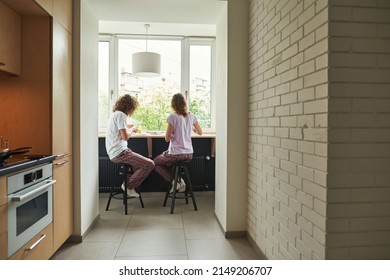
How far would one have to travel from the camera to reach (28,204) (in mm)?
1664

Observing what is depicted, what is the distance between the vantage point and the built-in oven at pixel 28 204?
58.5 inches

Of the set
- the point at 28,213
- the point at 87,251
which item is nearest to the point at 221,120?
the point at 87,251

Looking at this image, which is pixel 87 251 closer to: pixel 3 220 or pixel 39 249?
pixel 39 249

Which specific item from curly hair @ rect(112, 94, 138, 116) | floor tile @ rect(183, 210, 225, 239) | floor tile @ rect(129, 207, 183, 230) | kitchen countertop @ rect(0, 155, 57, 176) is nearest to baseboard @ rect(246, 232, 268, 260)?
floor tile @ rect(183, 210, 225, 239)

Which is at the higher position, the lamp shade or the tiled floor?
the lamp shade

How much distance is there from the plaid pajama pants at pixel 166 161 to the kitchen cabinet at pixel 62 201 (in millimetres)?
1302

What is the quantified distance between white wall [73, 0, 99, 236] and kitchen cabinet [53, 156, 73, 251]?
0.28ft

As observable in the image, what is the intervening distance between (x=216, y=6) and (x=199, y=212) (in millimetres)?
2317

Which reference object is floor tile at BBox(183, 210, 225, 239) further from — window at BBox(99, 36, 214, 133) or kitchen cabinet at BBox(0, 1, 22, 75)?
kitchen cabinet at BBox(0, 1, 22, 75)

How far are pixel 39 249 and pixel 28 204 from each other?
0.36 metres

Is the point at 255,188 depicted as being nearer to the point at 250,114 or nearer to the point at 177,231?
the point at 250,114

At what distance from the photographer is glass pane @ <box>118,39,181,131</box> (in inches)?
166

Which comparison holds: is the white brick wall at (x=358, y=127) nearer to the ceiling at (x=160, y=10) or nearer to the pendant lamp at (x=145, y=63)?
the ceiling at (x=160, y=10)
